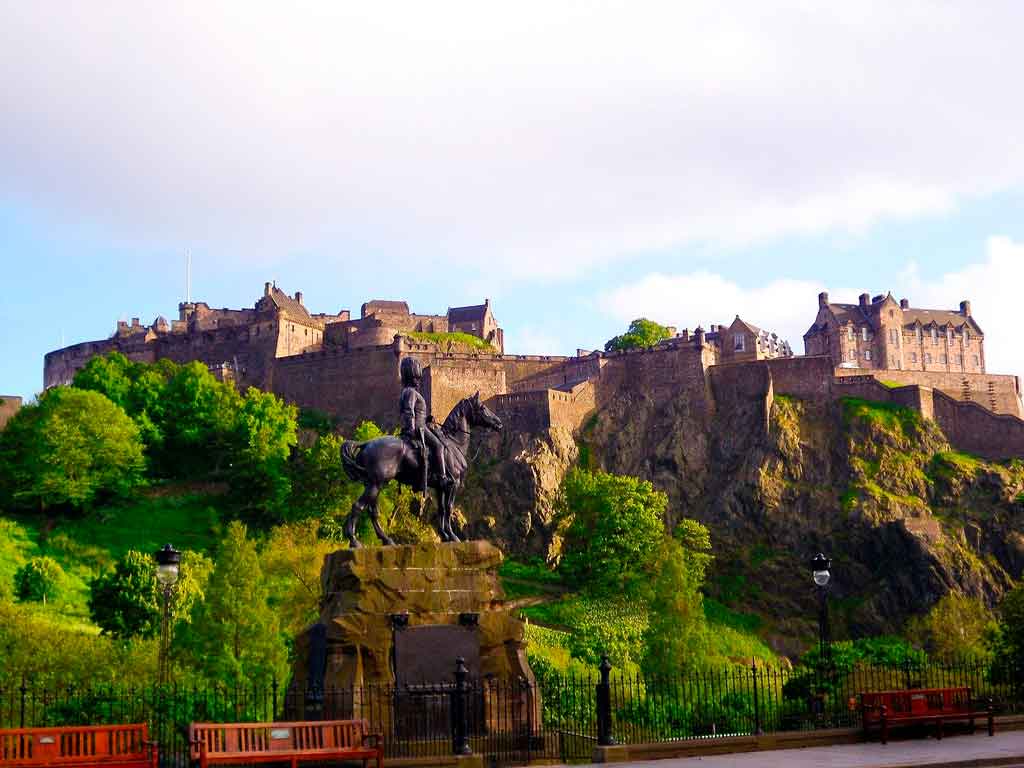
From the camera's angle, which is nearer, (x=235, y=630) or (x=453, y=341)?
(x=235, y=630)

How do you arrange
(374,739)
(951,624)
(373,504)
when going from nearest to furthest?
(374,739), (373,504), (951,624)

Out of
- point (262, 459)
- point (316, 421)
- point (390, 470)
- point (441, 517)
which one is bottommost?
point (441, 517)

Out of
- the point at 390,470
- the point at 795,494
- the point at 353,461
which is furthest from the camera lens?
the point at 795,494

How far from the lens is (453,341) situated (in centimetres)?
10644

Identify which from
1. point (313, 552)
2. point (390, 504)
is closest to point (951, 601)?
point (390, 504)

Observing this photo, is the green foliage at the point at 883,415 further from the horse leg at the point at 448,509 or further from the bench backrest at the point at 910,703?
the horse leg at the point at 448,509

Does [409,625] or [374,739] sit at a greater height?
[409,625]

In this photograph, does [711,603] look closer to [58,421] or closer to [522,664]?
[58,421]

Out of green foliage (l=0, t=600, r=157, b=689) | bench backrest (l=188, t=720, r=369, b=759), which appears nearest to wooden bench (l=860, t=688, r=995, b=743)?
bench backrest (l=188, t=720, r=369, b=759)

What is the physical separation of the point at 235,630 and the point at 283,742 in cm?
2837

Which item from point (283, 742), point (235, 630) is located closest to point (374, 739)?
point (283, 742)

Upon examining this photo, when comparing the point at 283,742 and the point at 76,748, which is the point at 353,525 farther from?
the point at 76,748

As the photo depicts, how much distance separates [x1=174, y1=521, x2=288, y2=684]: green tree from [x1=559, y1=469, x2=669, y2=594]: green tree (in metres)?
32.4

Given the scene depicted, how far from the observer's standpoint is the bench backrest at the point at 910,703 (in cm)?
2411
